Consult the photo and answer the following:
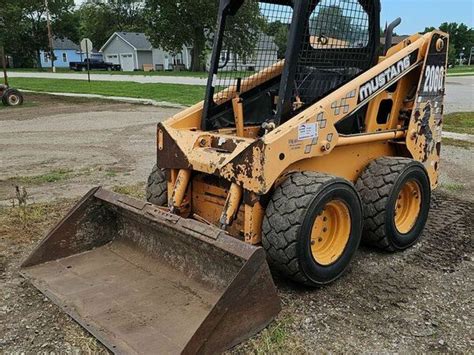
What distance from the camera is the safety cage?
12.5ft

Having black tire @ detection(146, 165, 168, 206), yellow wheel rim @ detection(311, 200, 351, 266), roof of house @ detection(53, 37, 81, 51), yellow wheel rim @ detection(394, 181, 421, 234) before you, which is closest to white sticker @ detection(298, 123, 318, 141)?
yellow wheel rim @ detection(311, 200, 351, 266)

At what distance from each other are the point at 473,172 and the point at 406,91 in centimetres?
327

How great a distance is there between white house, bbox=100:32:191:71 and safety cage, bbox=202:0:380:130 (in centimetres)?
6074

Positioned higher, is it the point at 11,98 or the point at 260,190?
the point at 260,190

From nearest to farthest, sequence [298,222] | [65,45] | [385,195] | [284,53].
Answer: [298,222] < [385,195] < [284,53] < [65,45]

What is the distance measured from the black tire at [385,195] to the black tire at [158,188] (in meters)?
1.65

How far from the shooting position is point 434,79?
188 inches

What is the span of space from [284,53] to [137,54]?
64.2m

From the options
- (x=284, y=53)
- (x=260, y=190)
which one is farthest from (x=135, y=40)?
(x=260, y=190)

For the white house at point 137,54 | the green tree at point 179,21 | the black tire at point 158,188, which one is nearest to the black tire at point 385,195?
the black tire at point 158,188

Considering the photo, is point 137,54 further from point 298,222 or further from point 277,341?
point 277,341

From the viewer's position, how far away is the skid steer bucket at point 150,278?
9.36 ft

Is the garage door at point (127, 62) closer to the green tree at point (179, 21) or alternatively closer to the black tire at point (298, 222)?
the green tree at point (179, 21)

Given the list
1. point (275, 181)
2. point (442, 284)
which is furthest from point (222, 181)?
point (442, 284)
